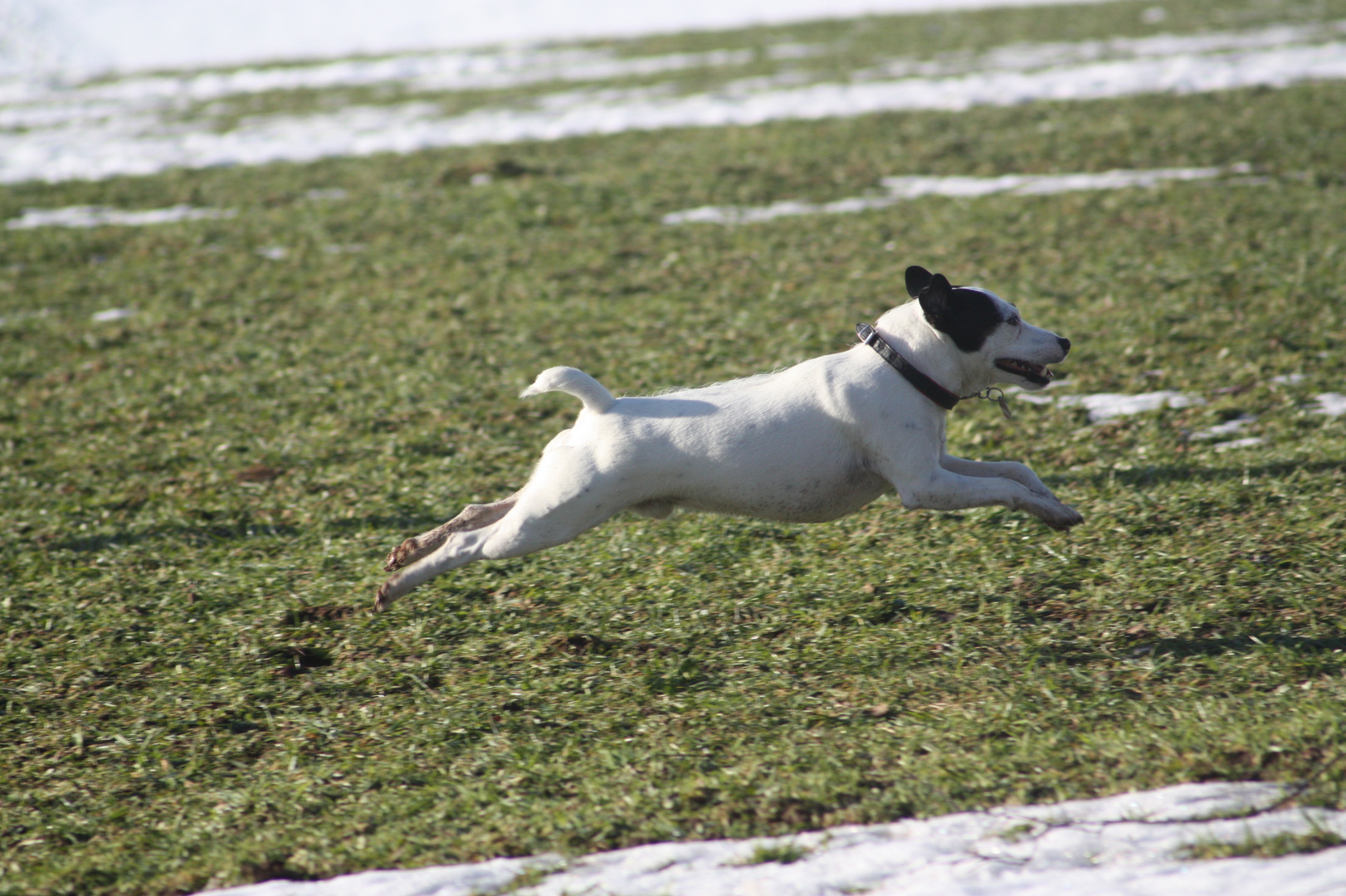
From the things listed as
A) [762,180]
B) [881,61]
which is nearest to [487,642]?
[762,180]

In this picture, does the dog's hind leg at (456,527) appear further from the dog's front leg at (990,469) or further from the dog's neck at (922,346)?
the dog's front leg at (990,469)

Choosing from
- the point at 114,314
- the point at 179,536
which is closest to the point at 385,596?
the point at 179,536

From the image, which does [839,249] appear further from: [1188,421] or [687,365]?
[1188,421]

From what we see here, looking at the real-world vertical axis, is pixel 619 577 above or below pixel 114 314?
below

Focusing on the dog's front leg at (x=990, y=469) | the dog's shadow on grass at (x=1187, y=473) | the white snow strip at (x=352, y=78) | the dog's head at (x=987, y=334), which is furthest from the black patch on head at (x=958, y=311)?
the white snow strip at (x=352, y=78)

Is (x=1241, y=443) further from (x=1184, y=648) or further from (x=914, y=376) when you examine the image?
(x=914, y=376)

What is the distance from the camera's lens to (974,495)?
4531 millimetres

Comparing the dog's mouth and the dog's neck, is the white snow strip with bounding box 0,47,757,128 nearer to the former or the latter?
the dog's neck

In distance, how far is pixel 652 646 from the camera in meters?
4.99

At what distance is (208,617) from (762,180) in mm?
10402

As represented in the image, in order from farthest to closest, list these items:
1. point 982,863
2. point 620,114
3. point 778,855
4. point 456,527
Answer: point 620,114, point 456,527, point 778,855, point 982,863

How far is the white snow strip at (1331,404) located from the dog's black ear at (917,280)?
3428 mm

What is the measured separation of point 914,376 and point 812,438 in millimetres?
462

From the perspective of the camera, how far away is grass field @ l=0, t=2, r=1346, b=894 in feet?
13.0
